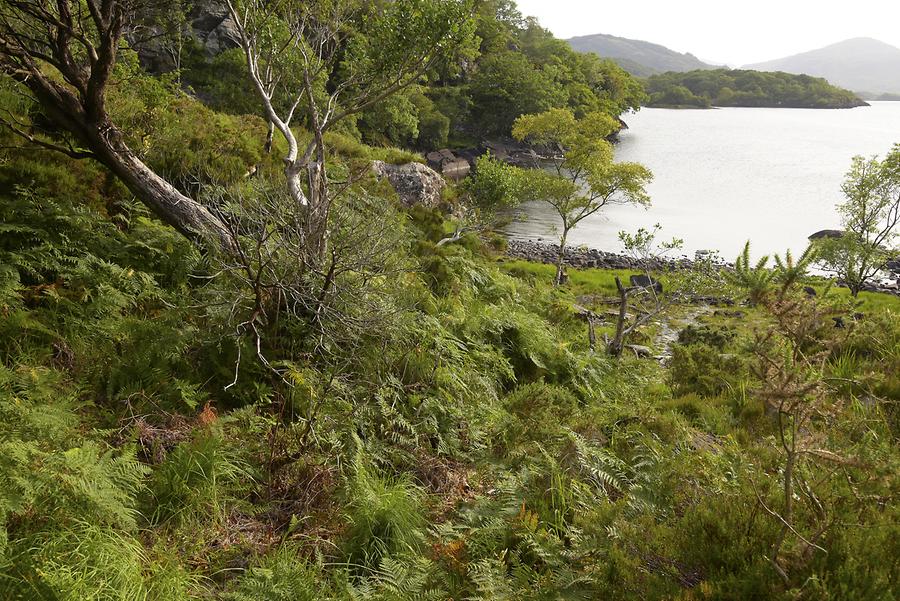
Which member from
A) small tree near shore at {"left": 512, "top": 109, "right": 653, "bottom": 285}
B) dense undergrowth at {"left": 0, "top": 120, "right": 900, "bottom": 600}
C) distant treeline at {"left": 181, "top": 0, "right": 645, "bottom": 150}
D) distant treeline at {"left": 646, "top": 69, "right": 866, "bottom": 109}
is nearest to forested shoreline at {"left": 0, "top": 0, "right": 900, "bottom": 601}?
dense undergrowth at {"left": 0, "top": 120, "right": 900, "bottom": 600}

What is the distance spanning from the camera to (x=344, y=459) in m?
4.97

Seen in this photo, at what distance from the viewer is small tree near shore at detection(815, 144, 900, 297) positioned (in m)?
24.3

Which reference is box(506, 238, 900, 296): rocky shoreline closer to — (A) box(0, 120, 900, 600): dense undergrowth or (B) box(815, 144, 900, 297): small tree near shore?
(B) box(815, 144, 900, 297): small tree near shore

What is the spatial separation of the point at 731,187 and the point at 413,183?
4363cm

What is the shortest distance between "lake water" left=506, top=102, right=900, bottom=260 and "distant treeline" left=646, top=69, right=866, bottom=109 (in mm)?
67220

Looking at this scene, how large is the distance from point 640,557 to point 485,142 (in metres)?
64.8

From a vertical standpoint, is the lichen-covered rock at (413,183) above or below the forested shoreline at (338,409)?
above

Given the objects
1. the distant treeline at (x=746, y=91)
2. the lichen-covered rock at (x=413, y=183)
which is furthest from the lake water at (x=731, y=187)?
the distant treeline at (x=746, y=91)

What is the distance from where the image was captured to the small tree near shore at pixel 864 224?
24344mm

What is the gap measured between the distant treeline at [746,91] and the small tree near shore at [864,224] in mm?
149437

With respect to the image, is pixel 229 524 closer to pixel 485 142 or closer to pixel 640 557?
pixel 640 557

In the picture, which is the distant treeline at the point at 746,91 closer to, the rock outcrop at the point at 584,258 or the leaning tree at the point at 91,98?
the rock outcrop at the point at 584,258

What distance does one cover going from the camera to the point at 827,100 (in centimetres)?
16550

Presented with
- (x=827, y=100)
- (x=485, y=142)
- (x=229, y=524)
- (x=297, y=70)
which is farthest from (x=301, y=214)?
(x=827, y=100)
